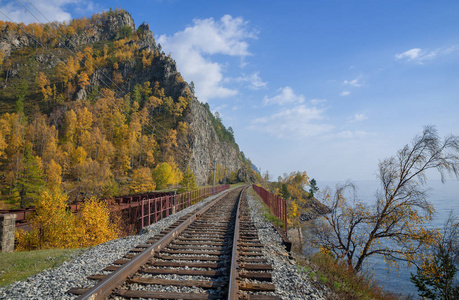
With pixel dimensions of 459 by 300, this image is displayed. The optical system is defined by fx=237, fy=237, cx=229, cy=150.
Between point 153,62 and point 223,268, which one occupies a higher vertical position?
point 153,62

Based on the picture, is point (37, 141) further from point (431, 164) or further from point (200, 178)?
point (431, 164)

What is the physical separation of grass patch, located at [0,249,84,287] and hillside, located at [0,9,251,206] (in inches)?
679

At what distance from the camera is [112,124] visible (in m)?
89.6

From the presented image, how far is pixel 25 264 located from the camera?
5785 millimetres

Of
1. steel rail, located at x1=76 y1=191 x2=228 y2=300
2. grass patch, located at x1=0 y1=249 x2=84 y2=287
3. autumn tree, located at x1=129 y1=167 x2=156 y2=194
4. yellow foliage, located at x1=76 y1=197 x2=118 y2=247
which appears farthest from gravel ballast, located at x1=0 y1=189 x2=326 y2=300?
autumn tree, located at x1=129 y1=167 x2=156 y2=194

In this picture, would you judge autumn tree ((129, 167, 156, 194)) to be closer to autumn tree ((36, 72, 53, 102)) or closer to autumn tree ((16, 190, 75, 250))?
autumn tree ((16, 190, 75, 250))

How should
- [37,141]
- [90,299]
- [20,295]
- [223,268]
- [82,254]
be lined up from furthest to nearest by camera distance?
[37,141] < [82,254] < [223,268] < [20,295] < [90,299]

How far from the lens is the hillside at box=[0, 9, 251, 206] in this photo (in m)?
57.2

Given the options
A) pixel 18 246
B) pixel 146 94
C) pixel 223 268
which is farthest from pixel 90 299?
pixel 146 94

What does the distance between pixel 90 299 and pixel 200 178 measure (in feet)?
310

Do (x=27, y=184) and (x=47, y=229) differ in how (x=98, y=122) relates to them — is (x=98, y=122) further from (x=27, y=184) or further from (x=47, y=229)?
(x=47, y=229)

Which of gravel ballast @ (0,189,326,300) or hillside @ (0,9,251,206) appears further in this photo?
hillside @ (0,9,251,206)

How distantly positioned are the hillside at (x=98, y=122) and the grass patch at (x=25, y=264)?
17256 mm

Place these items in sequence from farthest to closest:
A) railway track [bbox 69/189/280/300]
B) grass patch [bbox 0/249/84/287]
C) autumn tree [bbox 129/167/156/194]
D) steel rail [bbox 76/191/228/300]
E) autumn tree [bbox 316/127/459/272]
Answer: autumn tree [bbox 129/167/156/194] < autumn tree [bbox 316/127/459/272] < grass patch [bbox 0/249/84/287] < railway track [bbox 69/189/280/300] < steel rail [bbox 76/191/228/300]
